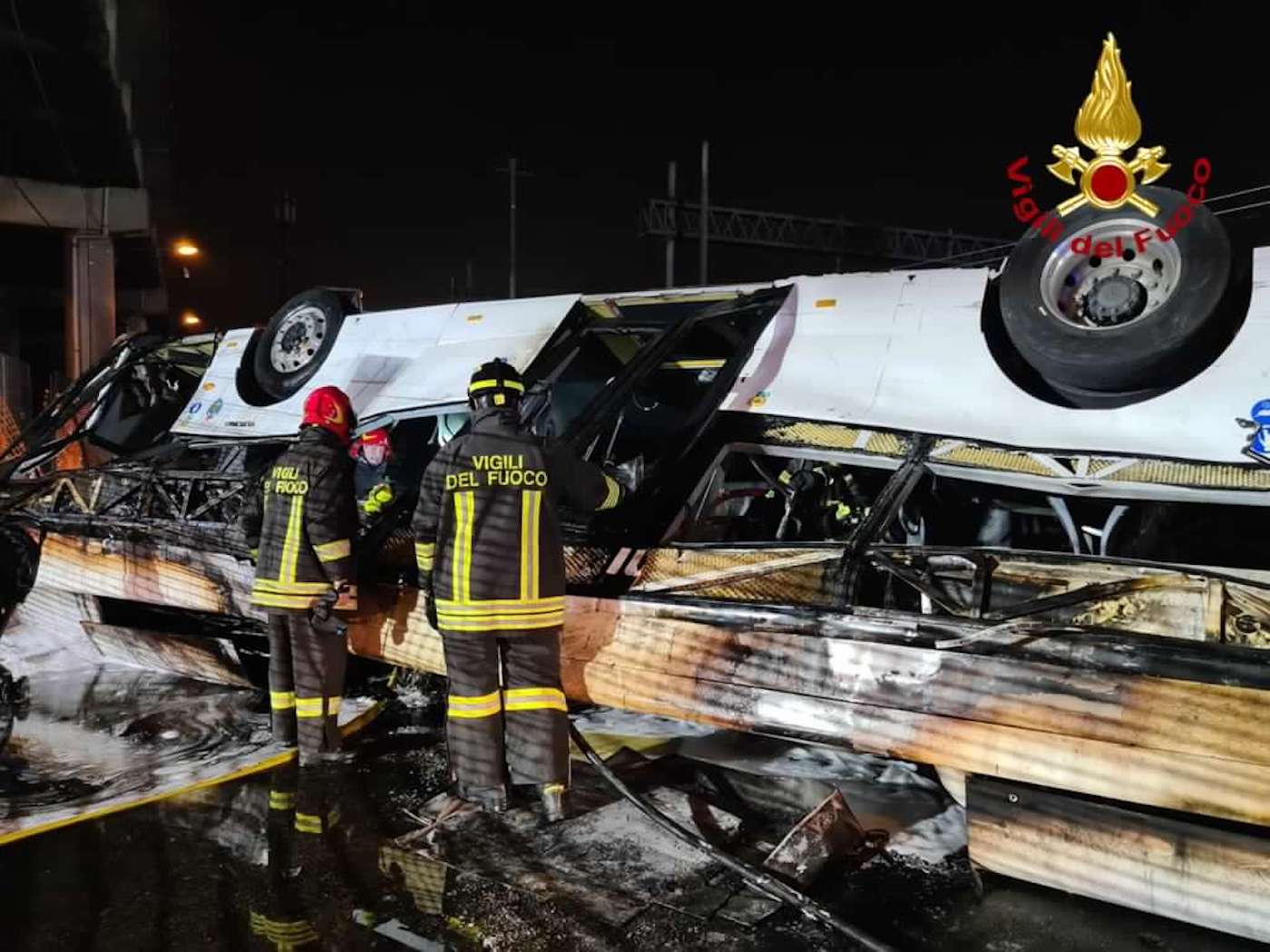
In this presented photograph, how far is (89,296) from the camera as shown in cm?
1770

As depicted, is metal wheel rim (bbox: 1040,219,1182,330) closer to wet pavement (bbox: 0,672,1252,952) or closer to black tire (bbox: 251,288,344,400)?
wet pavement (bbox: 0,672,1252,952)

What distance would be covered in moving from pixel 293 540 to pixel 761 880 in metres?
2.31

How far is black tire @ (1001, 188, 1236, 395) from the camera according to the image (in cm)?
327

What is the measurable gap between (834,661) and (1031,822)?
26.8 inches

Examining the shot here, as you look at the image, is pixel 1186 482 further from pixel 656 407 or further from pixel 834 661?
pixel 656 407

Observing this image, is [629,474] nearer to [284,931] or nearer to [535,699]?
[535,699]

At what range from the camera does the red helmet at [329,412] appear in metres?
3.97

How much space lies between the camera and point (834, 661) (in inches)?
109

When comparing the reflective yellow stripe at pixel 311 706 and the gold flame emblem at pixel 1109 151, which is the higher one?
the gold flame emblem at pixel 1109 151

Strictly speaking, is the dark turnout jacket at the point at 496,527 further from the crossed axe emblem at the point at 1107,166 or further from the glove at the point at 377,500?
the crossed axe emblem at the point at 1107,166

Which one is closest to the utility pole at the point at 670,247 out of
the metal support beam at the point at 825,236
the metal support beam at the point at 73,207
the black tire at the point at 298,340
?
the metal support beam at the point at 825,236

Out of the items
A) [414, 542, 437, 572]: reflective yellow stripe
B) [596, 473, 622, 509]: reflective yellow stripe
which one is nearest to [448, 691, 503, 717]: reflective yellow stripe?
[414, 542, 437, 572]: reflective yellow stripe

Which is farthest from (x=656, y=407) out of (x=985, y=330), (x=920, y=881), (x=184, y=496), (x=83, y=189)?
(x=83, y=189)

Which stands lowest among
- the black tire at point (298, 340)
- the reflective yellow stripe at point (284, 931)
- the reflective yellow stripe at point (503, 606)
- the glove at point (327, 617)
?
the reflective yellow stripe at point (284, 931)
